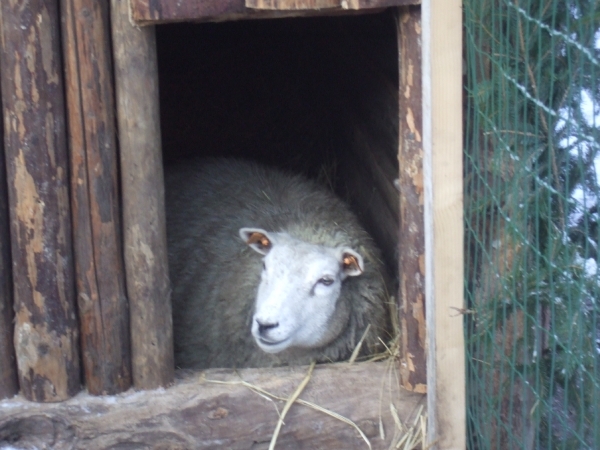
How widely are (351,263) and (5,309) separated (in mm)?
1762

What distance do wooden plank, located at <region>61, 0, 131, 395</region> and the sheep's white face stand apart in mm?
672

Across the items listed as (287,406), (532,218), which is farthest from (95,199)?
(532,218)

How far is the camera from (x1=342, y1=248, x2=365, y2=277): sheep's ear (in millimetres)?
4133

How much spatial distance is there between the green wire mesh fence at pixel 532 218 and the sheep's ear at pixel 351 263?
3.05ft

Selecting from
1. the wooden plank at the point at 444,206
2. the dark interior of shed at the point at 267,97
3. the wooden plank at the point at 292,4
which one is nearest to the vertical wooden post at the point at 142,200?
the wooden plank at the point at 292,4

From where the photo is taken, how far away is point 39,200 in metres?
3.35

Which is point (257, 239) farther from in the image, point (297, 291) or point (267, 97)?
point (267, 97)

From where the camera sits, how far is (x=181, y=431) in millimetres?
3586

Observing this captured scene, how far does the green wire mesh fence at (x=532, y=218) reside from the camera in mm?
2393

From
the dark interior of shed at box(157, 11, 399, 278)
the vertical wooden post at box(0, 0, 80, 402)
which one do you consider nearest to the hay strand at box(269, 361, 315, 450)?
the vertical wooden post at box(0, 0, 80, 402)

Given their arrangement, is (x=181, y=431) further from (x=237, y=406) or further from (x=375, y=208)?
(x=375, y=208)

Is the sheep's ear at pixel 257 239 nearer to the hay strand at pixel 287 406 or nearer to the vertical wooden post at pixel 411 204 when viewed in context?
the hay strand at pixel 287 406

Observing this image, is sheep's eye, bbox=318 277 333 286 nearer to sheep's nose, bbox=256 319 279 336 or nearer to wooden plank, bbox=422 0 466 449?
sheep's nose, bbox=256 319 279 336

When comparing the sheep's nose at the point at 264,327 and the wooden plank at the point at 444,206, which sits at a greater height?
the wooden plank at the point at 444,206
